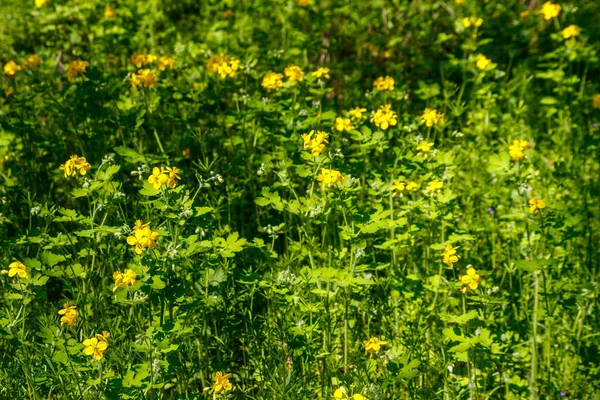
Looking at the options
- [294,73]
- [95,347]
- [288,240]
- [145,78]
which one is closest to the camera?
[95,347]

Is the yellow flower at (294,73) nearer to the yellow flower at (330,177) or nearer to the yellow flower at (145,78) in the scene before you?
the yellow flower at (145,78)

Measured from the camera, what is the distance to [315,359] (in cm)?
304

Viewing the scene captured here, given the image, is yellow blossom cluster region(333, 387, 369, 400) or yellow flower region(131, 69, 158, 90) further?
yellow flower region(131, 69, 158, 90)

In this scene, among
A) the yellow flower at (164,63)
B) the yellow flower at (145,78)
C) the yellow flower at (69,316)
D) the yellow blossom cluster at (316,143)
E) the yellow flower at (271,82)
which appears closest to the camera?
the yellow flower at (69,316)

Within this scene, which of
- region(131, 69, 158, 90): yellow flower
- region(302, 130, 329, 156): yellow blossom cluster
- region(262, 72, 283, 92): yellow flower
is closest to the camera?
→ region(302, 130, 329, 156): yellow blossom cluster

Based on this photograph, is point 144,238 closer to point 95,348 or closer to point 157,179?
point 157,179

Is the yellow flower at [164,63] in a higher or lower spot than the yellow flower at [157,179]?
higher

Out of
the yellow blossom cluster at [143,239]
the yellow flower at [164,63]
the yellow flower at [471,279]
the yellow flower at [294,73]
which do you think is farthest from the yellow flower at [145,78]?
the yellow flower at [471,279]

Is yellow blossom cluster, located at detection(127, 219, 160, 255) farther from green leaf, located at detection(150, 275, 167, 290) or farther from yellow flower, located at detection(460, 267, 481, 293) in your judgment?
yellow flower, located at detection(460, 267, 481, 293)

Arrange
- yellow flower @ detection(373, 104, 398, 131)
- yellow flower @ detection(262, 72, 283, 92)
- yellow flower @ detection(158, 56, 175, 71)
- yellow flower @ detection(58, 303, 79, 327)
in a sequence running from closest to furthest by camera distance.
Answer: yellow flower @ detection(58, 303, 79, 327) < yellow flower @ detection(373, 104, 398, 131) < yellow flower @ detection(262, 72, 283, 92) < yellow flower @ detection(158, 56, 175, 71)

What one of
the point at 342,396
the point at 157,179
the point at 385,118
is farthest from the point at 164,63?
the point at 342,396

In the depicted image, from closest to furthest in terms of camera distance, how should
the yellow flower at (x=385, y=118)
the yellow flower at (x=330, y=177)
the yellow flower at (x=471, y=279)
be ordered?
1. the yellow flower at (x=471, y=279)
2. the yellow flower at (x=330, y=177)
3. the yellow flower at (x=385, y=118)

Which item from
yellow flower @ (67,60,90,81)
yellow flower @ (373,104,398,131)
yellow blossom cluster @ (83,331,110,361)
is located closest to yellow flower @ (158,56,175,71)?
yellow flower @ (67,60,90,81)

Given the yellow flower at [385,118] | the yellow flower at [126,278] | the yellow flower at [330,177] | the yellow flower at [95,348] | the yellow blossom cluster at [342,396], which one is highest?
the yellow flower at [385,118]
